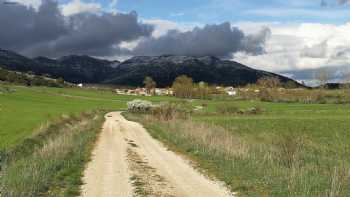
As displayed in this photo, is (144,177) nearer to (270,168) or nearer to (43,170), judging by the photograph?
(43,170)

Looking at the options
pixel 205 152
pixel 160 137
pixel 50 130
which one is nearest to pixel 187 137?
pixel 160 137

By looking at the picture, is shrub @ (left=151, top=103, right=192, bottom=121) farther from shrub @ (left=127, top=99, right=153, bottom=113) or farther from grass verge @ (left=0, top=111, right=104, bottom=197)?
grass verge @ (left=0, top=111, right=104, bottom=197)

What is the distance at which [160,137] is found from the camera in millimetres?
39781

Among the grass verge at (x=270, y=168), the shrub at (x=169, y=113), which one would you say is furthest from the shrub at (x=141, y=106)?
the grass verge at (x=270, y=168)

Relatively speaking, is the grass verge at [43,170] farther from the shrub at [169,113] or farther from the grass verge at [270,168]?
the shrub at [169,113]

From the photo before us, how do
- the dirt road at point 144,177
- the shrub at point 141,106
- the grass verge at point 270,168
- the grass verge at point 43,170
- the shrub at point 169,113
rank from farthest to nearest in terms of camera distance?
the shrub at point 141,106 → the shrub at point 169,113 → the dirt road at point 144,177 → the grass verge at point 270,168 → the grass verge at point 43,170

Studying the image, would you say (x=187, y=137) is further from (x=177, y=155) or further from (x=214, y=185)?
(x=214, y=185)

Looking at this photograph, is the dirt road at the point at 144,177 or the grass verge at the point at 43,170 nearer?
the grass verge at the point at 43,170

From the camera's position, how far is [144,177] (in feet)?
62.0

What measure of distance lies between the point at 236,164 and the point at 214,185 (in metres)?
4.18

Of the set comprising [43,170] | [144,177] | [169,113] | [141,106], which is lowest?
[141,106]

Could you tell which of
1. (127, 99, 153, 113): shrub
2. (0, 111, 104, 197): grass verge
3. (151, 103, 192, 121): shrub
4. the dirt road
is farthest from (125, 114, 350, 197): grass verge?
(127, 99, 153, 113): shrub

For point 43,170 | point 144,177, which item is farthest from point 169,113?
point 43,170

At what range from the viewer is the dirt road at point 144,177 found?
15729 millimetres
